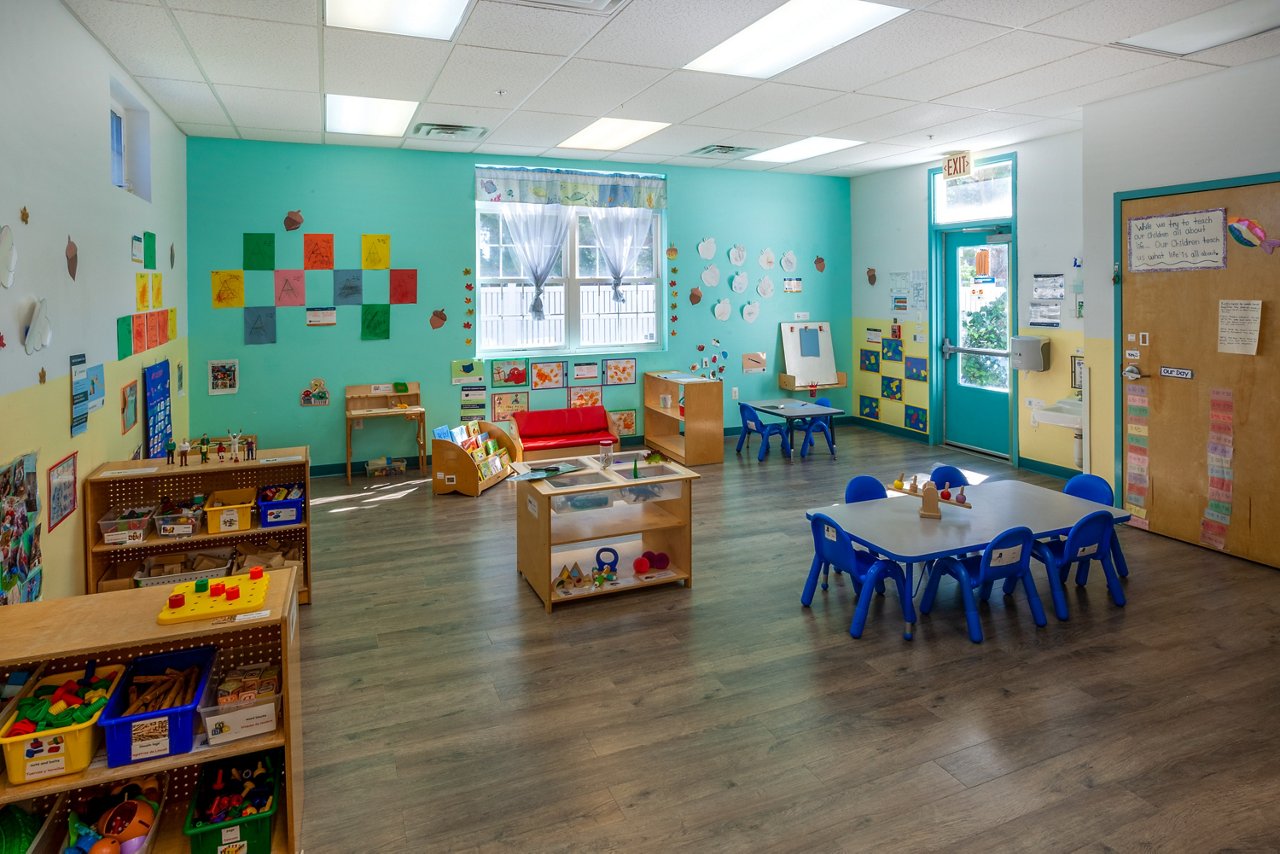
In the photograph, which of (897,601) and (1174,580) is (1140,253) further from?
(897,601)

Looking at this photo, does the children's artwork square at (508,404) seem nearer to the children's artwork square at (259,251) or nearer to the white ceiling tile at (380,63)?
the children's artwork square at (259,251)

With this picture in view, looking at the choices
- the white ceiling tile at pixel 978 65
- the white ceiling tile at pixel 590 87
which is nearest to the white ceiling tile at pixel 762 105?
the white ceiling tile at pixel 978 65

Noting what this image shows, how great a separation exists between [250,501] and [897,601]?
3412 mm

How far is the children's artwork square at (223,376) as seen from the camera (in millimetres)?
7051

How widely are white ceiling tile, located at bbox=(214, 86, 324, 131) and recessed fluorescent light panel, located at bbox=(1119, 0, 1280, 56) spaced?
4903mm

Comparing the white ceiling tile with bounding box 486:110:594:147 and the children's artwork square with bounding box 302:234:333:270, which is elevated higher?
the white ceiling tile with bounding box 486:110:594:147

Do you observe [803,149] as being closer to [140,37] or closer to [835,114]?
[835,114]

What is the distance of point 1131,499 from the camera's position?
5723mm

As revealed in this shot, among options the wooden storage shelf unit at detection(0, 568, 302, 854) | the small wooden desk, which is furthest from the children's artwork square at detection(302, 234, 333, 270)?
the wooden storage shelf unit at detection(0, 568, 302, 854)

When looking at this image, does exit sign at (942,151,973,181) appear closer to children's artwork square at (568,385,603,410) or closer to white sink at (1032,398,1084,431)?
white sink at (1032,398,1084,431)

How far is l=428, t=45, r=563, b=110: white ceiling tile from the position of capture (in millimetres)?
4688

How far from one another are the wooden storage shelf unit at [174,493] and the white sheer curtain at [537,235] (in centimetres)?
401

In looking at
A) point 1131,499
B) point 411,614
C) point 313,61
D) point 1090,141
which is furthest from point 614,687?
point 1090,141

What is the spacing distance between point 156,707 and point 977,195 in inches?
306
